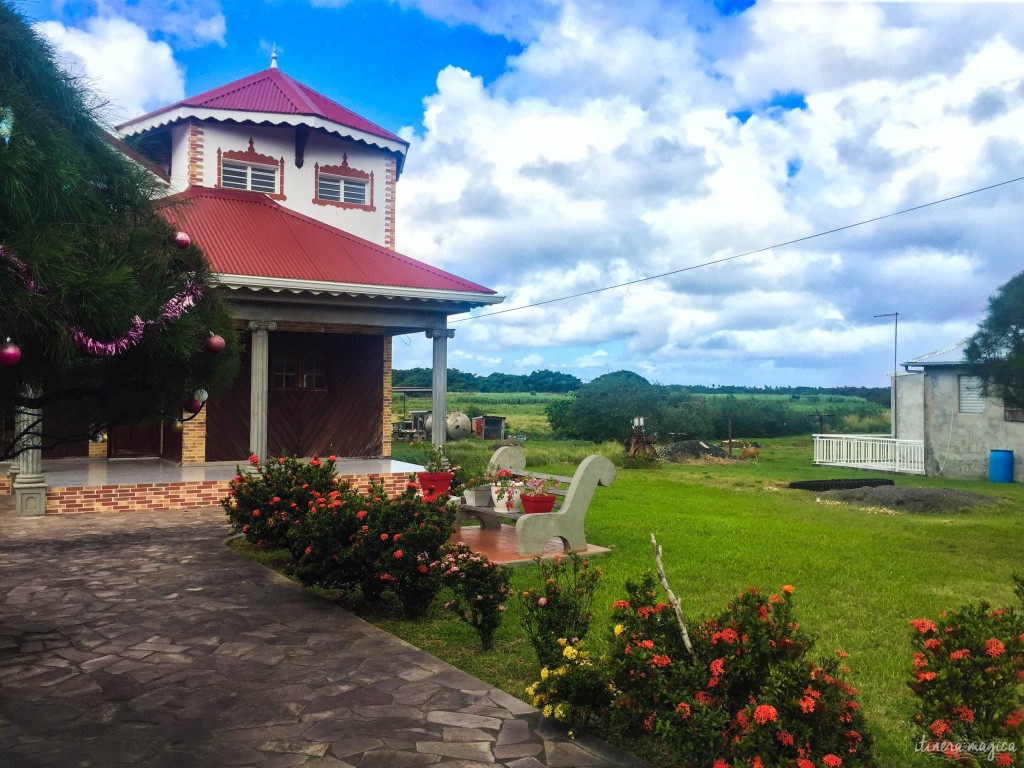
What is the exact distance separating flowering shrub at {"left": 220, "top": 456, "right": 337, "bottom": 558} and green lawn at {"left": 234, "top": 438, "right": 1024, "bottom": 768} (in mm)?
1988

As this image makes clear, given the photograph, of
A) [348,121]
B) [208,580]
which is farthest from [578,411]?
[208,580]

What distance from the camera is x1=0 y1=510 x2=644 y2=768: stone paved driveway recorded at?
3.79m

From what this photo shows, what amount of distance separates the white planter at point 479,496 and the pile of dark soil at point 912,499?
329 inches

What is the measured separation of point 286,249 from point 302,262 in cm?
66

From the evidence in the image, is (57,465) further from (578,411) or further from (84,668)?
(578,411)

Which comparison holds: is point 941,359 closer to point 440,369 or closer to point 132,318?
point 440,369

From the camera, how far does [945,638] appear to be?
3.33 metres

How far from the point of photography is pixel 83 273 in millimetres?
3775

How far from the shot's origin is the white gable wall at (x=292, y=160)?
15633 millimetres

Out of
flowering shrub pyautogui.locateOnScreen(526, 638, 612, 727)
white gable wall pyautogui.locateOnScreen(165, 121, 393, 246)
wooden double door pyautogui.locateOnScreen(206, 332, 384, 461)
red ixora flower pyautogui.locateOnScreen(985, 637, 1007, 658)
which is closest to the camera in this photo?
red ixora flower pyautogui.locateOnScreen(985, 637, 1007, 658)

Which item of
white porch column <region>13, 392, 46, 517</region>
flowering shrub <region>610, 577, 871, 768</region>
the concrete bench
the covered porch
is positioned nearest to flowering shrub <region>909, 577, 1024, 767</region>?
flowering shrub <region>610, 577, 871, 768</region>

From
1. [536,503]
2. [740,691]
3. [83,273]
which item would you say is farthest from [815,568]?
[83,273]

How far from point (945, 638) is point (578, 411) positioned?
99.2ft

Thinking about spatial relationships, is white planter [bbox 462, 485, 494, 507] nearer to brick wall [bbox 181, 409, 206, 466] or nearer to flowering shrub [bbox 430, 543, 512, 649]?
flowering shrub [bbox 430, 543, 512, 649]
